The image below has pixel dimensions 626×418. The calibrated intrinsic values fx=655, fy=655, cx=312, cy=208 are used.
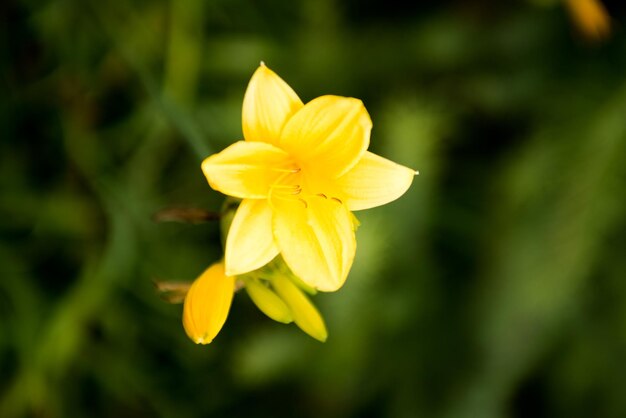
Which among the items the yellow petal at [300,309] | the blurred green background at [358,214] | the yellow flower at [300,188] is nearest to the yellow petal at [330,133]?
the yellow flower at [300,188]

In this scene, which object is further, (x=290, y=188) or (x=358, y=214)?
(x=358, y=214)

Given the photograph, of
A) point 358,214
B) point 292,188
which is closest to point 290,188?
point 292,188

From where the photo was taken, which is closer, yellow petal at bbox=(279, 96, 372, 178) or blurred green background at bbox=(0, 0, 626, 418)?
yellow petal at bbox=(279, 96, 372, 178)

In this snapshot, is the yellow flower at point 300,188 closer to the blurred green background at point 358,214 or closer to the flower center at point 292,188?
the flower center at point 292,188

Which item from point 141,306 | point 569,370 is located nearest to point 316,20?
point 141,306

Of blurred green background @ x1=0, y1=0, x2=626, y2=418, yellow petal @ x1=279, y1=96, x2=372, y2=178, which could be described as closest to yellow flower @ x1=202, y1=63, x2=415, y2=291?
yellow petal @ x1=279, y1=96, x2=372, y2=178

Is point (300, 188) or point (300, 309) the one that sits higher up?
point (300, 188)

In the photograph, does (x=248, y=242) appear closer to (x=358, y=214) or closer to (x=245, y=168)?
(x=245, y=168)

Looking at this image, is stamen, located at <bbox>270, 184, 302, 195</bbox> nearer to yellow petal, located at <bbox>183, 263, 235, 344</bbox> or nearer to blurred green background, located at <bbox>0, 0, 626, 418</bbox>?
yellow petal, located at <bbox>183, 263, 235, 344</bbox>
